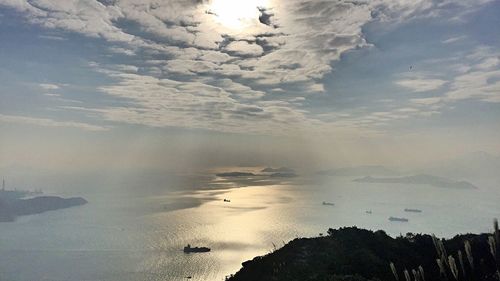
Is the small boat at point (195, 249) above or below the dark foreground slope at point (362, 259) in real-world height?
below

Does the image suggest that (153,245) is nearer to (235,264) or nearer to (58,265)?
(58,265)

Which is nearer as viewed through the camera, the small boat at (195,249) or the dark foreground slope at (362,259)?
the dark foreground slope at (362,259)

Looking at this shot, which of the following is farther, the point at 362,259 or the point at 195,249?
the point at 195,249

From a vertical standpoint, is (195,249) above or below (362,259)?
below

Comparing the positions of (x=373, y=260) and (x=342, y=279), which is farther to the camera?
(x=373, y=260)

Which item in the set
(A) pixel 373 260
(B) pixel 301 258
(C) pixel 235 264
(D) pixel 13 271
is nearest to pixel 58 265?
(D) pixel 13 271

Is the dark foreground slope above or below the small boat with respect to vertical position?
above

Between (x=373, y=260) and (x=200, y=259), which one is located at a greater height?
(x=373, y=260)

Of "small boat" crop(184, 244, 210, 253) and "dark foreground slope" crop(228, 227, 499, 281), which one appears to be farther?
"small boat" crop(184, 244, 210, 253)
